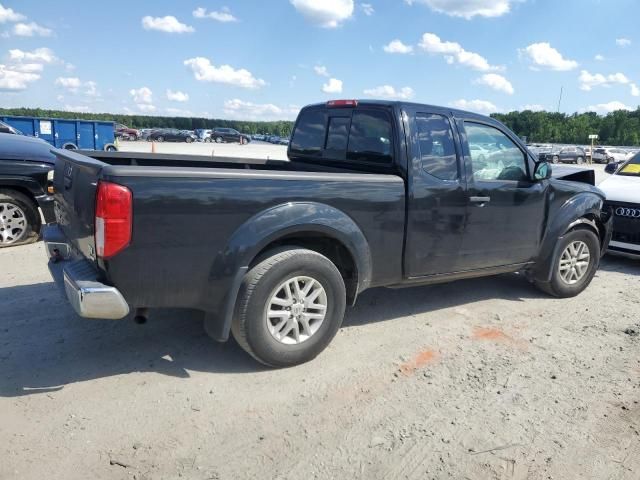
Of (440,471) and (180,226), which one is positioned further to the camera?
(180,226)

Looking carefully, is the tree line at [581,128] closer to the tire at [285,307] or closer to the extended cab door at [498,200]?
the extended cab door at [498,200]

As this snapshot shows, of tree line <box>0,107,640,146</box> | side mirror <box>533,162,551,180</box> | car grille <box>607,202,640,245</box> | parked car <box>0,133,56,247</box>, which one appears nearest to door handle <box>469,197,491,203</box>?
side mirror <box>533,162,551,180</box>

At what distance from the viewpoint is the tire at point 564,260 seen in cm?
533

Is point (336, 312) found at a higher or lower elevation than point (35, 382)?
higher

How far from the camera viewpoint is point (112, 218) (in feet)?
9.64

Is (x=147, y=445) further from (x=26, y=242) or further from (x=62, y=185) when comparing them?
(x=26, y=242)

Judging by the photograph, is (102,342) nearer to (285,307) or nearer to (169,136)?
(285,307)

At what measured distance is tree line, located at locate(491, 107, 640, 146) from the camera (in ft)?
289

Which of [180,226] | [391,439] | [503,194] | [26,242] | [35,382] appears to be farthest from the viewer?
[26,242]

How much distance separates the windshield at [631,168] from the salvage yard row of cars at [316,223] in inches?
112

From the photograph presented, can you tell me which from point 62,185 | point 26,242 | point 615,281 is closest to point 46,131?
point 26,242

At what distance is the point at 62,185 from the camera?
379 centimetres

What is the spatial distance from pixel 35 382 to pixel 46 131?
22.3 meters

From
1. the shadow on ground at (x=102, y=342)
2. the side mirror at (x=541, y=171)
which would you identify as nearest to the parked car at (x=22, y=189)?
the shadow on ground at (x=102, y=342)
